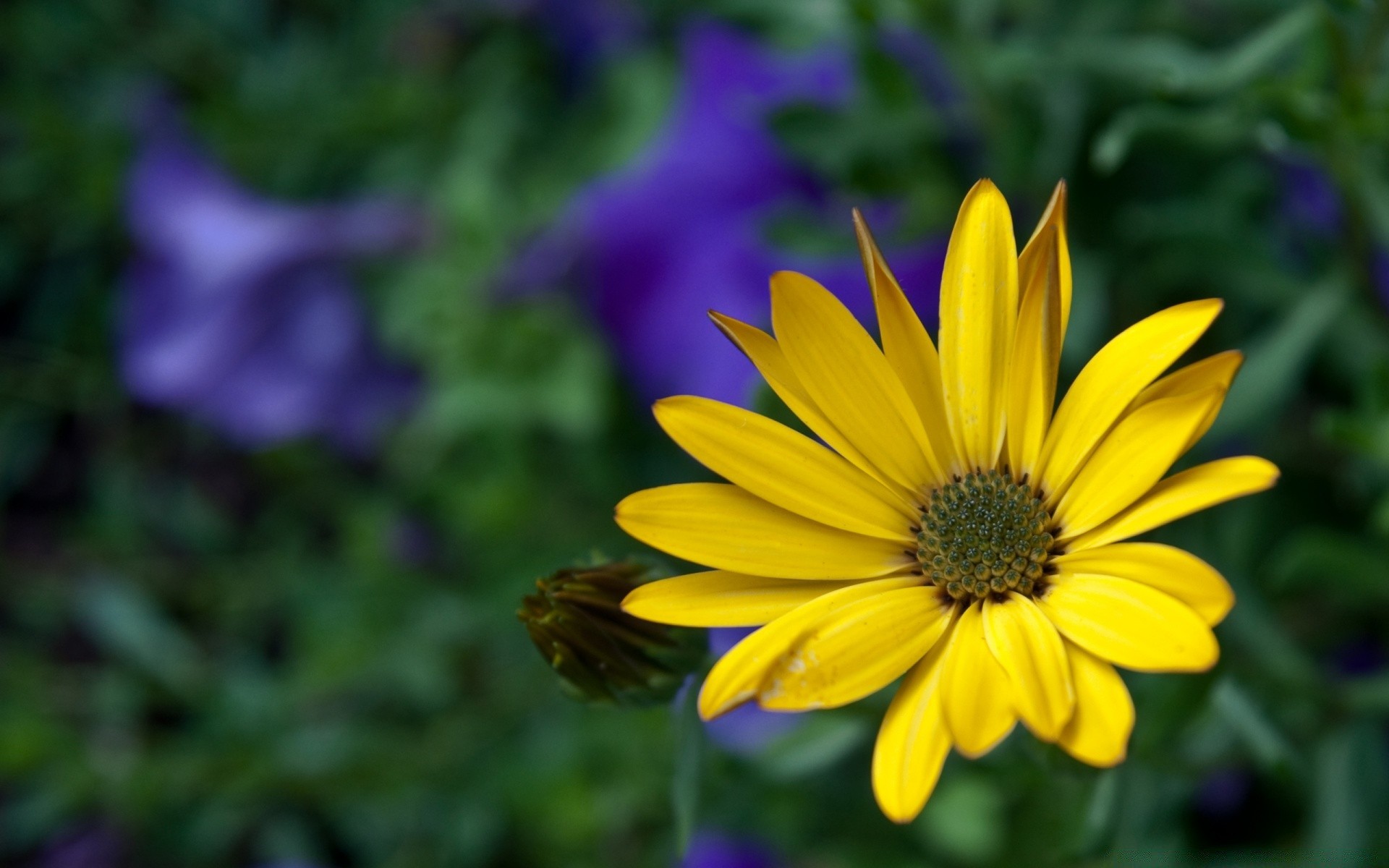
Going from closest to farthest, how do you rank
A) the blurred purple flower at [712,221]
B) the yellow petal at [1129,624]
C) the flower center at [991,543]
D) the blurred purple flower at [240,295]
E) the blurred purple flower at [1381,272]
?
the yellow petal at [1129,624]
the flower center at [991,543]
the blurred purple flower at [1381,272]
the blurred purple flower at [712,221]
the blurred purple flower at [240,295]

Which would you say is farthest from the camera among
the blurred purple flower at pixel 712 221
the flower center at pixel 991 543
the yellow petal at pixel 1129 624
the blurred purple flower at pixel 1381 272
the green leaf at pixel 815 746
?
the blurred purple flower at pixel 712 221

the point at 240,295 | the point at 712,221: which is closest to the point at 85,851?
the point at 240,295

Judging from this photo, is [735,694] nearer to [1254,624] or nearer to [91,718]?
[1254,624]

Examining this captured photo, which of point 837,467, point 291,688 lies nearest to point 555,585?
point 837,467

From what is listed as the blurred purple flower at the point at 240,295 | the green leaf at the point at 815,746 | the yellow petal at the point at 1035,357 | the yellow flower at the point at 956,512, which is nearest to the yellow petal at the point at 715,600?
the yellow flower at the point at 956,512

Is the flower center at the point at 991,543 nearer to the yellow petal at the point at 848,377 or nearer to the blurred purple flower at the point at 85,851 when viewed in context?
the yellow petal at the point at 848,377

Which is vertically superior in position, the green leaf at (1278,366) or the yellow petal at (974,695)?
the green leaf at (1278,366)

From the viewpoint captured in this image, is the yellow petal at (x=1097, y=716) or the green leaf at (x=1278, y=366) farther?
the green leaf at (x=1278, y=366)
